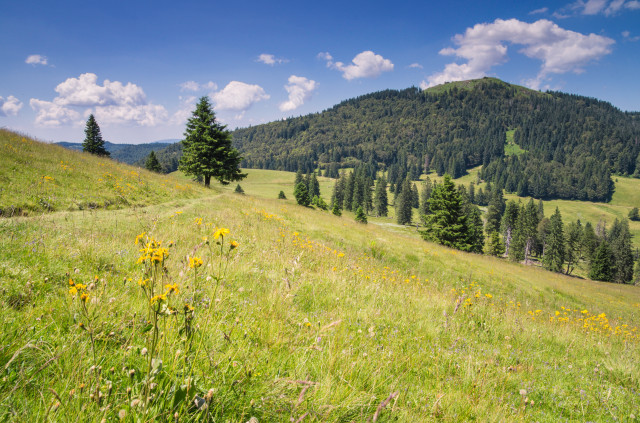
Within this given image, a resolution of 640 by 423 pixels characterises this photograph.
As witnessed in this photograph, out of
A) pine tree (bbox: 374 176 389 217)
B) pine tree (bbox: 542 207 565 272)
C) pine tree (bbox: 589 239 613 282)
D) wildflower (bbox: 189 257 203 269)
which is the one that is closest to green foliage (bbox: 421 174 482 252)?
wildflower (bbox: 189 257 203 269)

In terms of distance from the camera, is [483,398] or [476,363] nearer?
[483,398]

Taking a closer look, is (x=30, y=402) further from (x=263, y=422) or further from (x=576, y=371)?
(x=576, y=371)

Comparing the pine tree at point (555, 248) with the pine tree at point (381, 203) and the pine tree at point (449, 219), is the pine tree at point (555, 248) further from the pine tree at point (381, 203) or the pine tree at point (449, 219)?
the pine tree at point (381, 203)

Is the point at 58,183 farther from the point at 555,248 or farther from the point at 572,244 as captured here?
the point at 572,244

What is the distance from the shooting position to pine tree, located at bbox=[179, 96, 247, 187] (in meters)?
28.3

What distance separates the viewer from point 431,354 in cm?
329

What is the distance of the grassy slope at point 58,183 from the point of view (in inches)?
379

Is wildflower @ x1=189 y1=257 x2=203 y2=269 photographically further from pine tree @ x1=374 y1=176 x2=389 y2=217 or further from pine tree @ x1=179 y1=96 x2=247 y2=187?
pine tree @ x1=374 y1=176 x2=389 y2=217

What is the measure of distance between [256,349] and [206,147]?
95.1ft

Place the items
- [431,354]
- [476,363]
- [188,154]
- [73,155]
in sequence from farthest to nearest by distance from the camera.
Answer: [188,154], [73,155], [431,354], [476,363]

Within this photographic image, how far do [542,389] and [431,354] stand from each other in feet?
4.33

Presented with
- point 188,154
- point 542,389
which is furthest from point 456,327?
point 188,154

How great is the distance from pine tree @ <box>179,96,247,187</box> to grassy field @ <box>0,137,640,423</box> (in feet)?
79.1

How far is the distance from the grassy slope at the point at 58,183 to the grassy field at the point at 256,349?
6.61 m
